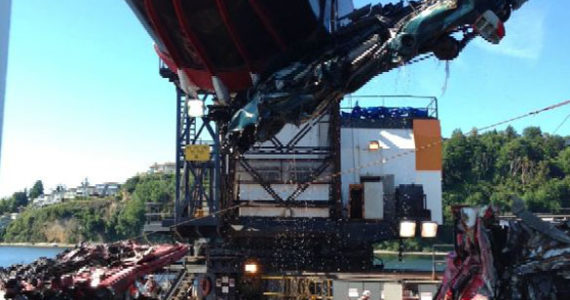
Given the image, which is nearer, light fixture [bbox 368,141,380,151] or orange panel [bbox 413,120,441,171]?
light fixture [bbox 368,141,380,151]

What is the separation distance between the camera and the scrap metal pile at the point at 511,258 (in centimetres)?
748

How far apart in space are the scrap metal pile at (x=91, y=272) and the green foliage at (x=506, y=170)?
165ft

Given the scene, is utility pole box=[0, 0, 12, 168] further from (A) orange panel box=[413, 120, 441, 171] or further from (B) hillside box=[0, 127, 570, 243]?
(B) hillside box=[0, 127, 570, 243]

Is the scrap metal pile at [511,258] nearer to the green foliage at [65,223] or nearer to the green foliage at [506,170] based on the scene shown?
the green foliage at [506,170]

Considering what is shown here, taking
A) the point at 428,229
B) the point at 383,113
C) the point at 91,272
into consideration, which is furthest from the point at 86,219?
the point at 91,272

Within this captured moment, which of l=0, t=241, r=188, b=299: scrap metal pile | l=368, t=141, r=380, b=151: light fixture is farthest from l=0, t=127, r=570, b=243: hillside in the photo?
l=0, t=241, r=188, b=299: scrap metal pile

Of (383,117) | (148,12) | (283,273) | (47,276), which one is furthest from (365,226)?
(148,12)

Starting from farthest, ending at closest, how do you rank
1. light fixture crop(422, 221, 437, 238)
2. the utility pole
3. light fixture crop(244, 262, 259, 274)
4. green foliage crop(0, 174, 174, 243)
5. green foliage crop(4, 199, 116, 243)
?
green foliage crop(4, 199, 116, 243) → green foliage crop(0, 174, 174, 243) → light fixture crop(422, 221, 437, 238) → light fixture crop(244, 262, 259, 274) → the utility pole

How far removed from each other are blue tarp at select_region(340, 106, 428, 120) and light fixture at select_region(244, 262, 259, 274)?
10192mm

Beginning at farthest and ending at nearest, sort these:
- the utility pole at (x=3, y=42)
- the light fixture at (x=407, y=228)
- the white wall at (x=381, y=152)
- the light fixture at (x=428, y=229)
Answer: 1. the white wall at (x=381, y=152)
2. the light fixture at (x=428, y=229)
3. the light fixture at (x=407, y=228)
4. the utility pole at (x=3, y=42)

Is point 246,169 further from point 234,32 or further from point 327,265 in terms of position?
point 234,32

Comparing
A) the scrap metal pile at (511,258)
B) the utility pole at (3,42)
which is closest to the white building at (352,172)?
the utility pole at (3,42)

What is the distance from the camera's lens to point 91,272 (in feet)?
44.8

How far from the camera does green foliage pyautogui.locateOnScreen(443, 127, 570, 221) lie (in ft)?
228
